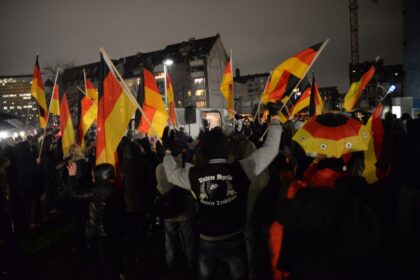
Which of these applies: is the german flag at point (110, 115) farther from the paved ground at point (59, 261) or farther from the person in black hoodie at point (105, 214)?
the paved ground at point (59, 261)

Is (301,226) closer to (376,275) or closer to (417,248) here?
(376,275)

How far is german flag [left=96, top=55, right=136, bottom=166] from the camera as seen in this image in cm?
498

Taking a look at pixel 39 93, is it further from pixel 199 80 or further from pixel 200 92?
pixel 200 92

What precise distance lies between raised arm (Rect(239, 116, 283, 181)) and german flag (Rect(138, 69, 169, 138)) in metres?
4.10

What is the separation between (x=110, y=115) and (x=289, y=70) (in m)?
4.23

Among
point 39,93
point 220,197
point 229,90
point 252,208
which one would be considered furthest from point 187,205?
point 39,93

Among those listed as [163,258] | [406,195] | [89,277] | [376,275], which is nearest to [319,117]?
[406,195]

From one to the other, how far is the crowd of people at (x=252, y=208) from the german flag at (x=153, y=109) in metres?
1.40

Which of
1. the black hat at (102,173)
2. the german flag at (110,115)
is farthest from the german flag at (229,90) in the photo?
the black hat at (102,173)

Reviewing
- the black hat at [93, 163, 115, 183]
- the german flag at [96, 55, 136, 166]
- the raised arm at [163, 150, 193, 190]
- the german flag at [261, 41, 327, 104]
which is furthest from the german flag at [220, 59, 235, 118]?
the raised arm at [163, 150, 193, 190]

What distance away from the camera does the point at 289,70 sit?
733 cm

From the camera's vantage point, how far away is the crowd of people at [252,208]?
90.4 inches

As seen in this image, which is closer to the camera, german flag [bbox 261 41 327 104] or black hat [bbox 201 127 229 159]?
black hat [bbox 201 127 229 159]

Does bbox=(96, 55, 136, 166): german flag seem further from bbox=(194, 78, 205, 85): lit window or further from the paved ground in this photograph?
bbox=(194, 78, 205, 85): lit window
